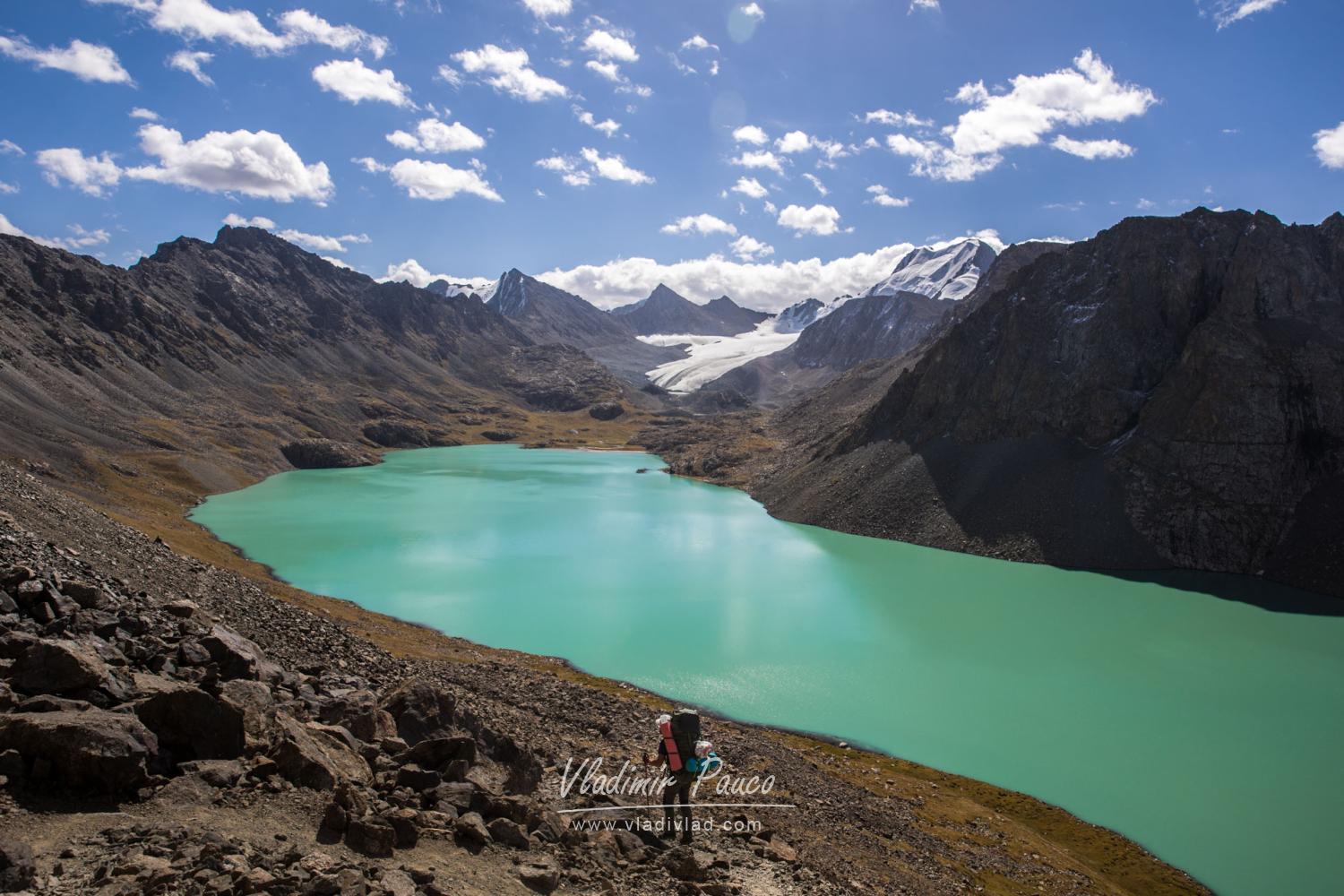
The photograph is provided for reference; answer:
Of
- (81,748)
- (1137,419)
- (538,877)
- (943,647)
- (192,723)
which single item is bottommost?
(943,647)

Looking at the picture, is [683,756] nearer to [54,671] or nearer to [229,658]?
[229,658]

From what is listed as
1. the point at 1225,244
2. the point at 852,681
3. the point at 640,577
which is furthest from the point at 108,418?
the point at 1225,244

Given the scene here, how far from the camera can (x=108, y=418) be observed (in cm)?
8794

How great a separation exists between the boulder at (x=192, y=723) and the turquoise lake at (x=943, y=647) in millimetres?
20839

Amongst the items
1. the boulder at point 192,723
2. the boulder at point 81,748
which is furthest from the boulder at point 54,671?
the boulder at point 81,748

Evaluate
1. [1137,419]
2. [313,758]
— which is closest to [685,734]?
[313,758]

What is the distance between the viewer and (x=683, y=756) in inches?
515

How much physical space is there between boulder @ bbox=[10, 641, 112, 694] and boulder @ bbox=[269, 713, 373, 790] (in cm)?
264

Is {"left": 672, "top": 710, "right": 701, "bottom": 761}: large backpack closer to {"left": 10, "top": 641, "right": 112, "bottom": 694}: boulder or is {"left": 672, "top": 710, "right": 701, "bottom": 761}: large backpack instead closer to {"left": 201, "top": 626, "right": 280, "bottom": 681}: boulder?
{"left": 201, "top": 626, "right": 280, "bottom": 681}: boulder

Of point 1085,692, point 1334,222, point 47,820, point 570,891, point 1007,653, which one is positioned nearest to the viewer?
point 47,820

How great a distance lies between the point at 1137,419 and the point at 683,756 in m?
64.3

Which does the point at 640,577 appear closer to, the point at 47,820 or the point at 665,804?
the point at 665,804

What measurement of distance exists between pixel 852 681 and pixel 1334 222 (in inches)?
2647

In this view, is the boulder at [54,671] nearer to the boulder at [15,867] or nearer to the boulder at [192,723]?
the boulder at [192,723]
